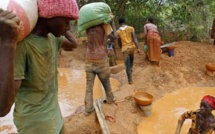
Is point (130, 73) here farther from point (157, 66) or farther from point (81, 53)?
point (81, 53)

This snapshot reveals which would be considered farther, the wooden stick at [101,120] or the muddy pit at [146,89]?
the muddy pit at [146,89]

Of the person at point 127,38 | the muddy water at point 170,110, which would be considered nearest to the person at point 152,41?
the person at point 127,38

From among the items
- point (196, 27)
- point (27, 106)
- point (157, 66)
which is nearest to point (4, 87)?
point (27, 106)

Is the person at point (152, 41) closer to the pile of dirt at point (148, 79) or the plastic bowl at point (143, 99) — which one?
the pile of dirt at point (148, 79)

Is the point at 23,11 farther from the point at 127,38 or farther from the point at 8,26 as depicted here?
the point at 127,38

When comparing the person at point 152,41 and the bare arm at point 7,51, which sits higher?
the bare arm at point 7,51

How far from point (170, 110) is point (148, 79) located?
1.39 m

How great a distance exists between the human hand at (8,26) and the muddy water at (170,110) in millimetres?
4103

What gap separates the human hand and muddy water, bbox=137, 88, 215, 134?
13.5 feet

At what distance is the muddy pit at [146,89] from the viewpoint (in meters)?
4.99

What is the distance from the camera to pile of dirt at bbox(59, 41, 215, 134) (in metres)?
4.79

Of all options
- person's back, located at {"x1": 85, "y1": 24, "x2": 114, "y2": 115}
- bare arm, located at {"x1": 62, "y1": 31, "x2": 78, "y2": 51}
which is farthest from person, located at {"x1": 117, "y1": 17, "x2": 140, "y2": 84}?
bare arm, located at {"x1": 62, "y1": 31, "x2": 78, "y2": 51}

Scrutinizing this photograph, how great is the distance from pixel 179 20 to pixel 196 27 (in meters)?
0.71

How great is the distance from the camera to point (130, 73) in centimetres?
678
